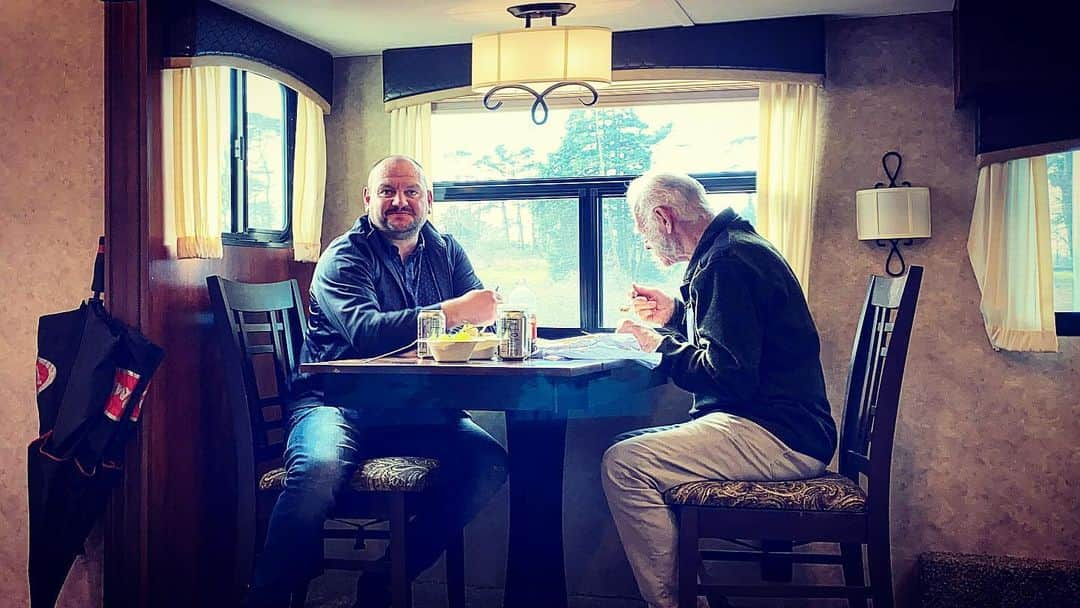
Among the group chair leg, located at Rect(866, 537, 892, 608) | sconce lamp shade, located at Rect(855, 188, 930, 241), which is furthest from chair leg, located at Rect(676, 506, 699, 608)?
sconce lamp shade, located at Rect(855, 188, 930, 241)

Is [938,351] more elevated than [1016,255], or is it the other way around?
[1016,255]

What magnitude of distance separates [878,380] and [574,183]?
159cm

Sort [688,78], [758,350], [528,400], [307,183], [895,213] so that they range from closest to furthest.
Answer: [528,400] < [758,350] < [895,213] < [688,78] < [307,183]

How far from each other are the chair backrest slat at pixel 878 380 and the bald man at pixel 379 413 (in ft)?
3.41

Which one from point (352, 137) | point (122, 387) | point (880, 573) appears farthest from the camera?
point (352, 137)

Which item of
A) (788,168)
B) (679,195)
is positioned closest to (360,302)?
(679,195)

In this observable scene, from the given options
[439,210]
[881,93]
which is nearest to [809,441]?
[881,93]

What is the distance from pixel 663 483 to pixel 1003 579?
55.4 inches

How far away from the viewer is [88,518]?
3.06 metres

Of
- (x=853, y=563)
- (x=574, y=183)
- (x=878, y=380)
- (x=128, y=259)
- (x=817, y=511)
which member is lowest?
(x=853, y=563)

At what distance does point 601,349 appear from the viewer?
3113mm

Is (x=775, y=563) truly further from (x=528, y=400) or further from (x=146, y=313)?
(x=146, y=313)

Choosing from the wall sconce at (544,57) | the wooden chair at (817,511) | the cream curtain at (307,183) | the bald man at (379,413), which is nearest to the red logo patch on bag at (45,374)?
the bald man at (379,413)

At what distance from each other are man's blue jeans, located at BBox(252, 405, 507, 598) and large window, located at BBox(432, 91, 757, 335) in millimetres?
855
